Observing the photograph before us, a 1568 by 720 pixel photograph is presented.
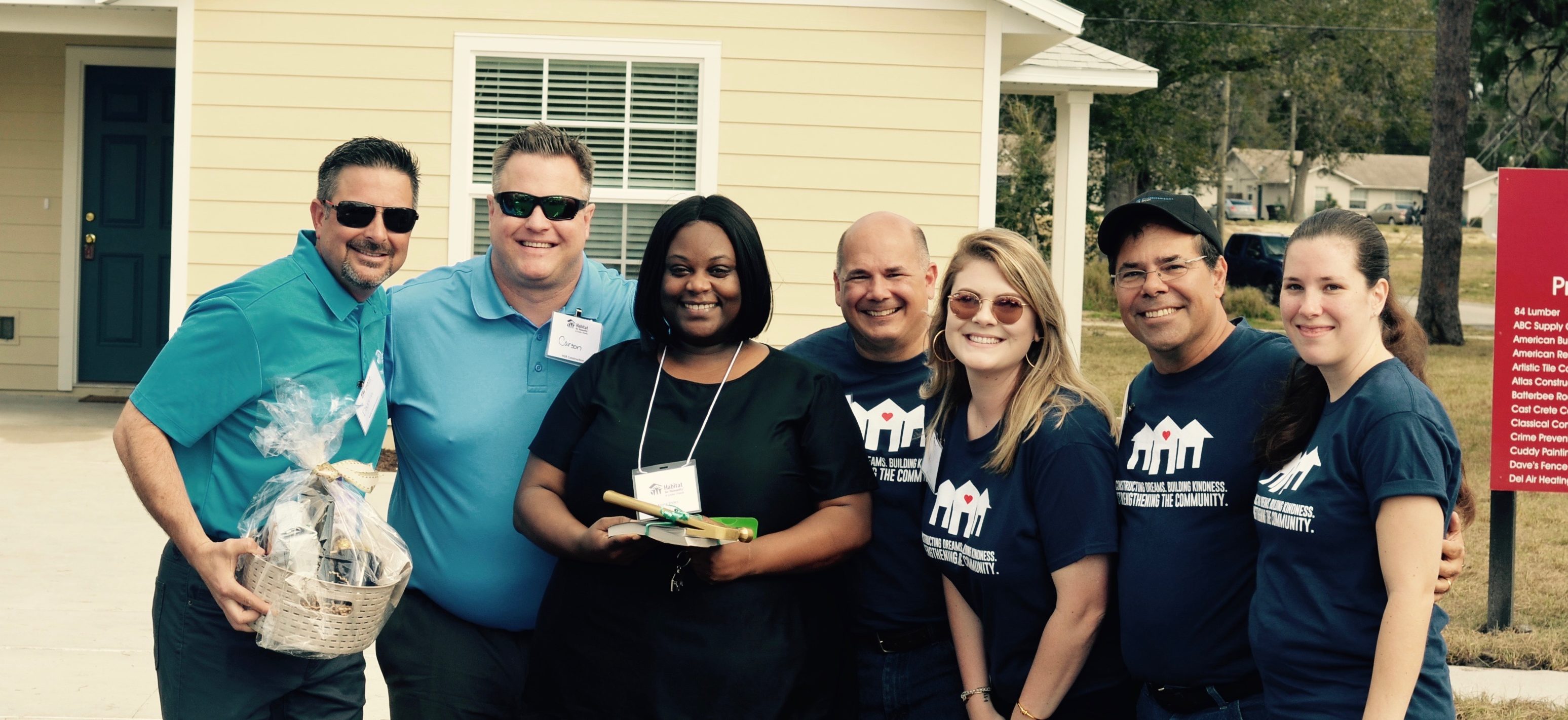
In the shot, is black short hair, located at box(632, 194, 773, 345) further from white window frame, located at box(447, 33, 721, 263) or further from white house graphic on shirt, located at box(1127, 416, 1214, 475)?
white window frame, located at box(447, 33, 721, 263)

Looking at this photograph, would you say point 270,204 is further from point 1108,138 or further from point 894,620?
point 1108,138

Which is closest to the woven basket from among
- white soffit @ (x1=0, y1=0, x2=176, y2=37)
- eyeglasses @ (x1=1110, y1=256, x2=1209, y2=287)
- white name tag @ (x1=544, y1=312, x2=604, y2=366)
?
white name tag @ (x1=544, y1=312, x2=604, y2=366)

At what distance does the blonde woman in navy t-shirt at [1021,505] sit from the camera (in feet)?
8.77

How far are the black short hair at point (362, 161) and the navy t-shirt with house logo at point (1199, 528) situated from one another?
1.78 metres

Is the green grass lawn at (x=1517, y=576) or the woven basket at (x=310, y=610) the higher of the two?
the woven basket at (x=310, y=610)

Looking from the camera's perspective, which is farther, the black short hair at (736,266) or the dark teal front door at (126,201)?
the dark teal front door at (126,201)

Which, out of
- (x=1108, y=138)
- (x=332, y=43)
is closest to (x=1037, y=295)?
(x=332, y=43)

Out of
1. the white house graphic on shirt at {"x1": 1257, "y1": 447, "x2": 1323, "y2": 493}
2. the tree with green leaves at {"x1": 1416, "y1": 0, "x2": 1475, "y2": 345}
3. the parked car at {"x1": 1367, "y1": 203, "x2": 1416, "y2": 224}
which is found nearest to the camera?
the white house graphic on shirt at {"x1": 1257, "y1": 447, "x2": 1323, "y2": 493}

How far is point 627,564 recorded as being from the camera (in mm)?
2676

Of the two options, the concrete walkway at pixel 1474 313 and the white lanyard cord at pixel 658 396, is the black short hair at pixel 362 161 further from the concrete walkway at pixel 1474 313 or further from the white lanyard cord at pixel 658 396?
the concrete walkway at pixel 1474 313

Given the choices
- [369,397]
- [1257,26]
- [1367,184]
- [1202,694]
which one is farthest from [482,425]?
[1367,184]

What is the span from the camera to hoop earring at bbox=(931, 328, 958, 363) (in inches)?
117

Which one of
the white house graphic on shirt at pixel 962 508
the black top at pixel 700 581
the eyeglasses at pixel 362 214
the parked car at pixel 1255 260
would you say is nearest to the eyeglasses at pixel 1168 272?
the white house graphic on shirt at pixel 962 508

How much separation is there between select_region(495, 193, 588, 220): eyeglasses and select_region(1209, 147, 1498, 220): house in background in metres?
78.0
